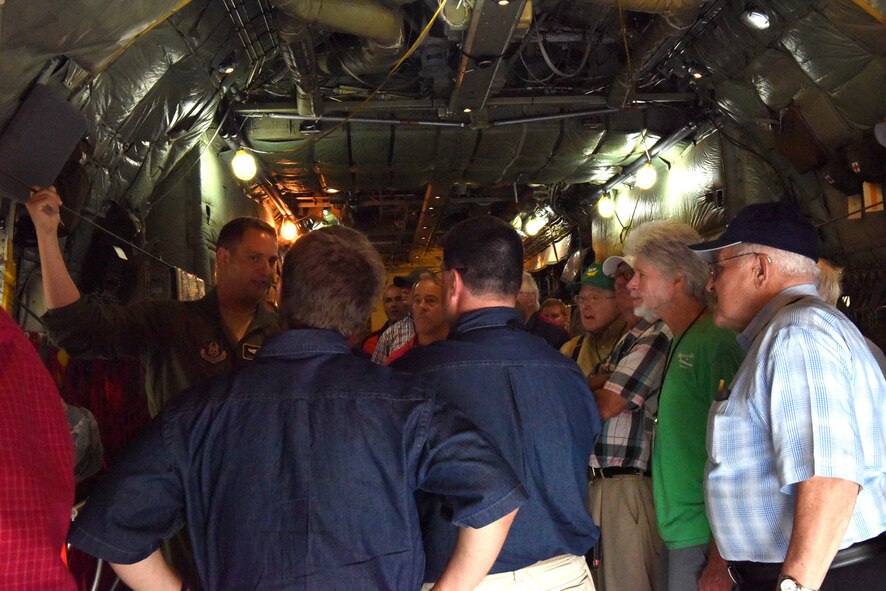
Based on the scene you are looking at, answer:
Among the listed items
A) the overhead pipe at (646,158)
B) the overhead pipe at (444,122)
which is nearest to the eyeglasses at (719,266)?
the overhead pipe at (444,122)

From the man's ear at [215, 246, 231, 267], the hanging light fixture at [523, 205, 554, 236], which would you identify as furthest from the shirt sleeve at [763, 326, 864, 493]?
the hanging light fixture at [523, 205, 554, 236]

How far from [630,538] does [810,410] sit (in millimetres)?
1208

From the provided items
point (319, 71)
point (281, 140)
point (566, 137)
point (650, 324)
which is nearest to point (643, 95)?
point (566, 137)

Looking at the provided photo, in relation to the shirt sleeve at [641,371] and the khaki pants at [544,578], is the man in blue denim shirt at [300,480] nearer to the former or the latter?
the khaki pants at [544,578]

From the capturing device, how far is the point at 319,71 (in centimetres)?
504

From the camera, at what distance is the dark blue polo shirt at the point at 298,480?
4.40 feet

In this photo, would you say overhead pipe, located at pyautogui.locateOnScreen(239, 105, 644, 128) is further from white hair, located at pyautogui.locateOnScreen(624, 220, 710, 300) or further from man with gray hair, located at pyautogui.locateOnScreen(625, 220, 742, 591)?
man with gray hair, located at pyautogui.locateOnScreen(625, 220, 742, 591)

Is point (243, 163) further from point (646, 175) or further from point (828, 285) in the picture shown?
point (828, 285)

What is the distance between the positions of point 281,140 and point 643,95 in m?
2.87

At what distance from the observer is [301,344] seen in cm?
147

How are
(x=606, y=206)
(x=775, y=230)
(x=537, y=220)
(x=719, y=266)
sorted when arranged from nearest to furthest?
(x=775, y=230) < (x=719, y=266) < (x=606, y=206) < (x=537, y=220)

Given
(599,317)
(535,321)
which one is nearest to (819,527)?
(599,317)

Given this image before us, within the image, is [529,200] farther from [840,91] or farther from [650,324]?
[650,324]

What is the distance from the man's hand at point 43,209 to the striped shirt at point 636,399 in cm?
195
